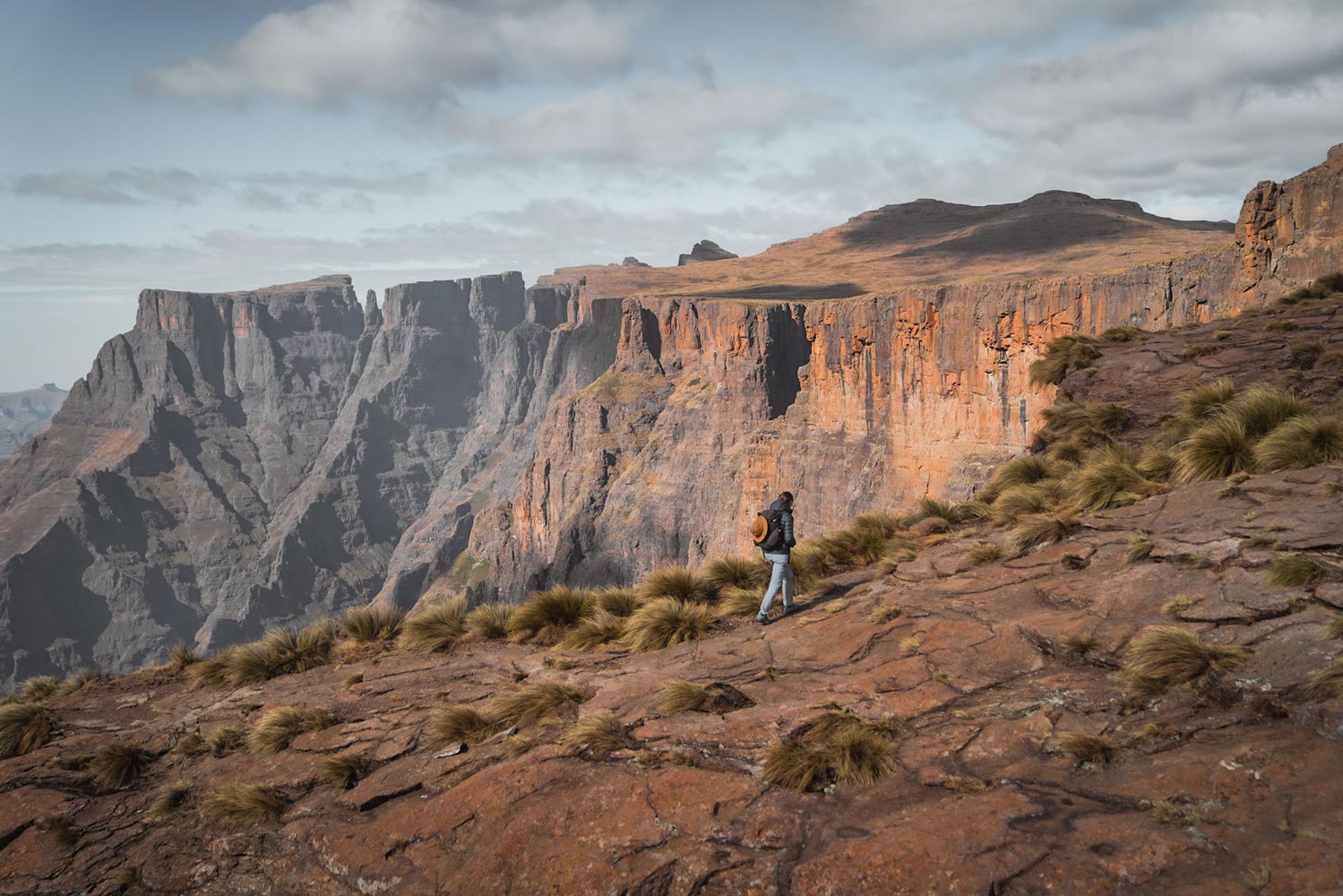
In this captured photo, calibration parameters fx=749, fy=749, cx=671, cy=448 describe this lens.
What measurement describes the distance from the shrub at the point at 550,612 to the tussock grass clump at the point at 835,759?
5.85m

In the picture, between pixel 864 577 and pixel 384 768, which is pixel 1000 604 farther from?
pixel 384 768

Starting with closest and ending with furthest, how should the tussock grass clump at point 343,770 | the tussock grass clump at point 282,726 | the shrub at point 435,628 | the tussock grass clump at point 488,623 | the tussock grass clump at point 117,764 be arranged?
A: the tussock grass clump at point 343,770 → the tussock grass clump at point 117,764 → the tussock grass clump at point 282,726 → the shrub at point 435,628 → the tussock grass clump at point 488,623

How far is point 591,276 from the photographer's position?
153375 mm

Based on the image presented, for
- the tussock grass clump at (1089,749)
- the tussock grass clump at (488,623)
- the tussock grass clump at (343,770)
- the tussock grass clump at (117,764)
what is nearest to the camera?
the tussock grass clump at (1089,749)

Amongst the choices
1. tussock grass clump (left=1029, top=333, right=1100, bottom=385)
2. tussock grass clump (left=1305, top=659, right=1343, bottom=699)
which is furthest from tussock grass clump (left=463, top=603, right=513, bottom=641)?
tussock grass clump (left=1029, top=333, right=1100, bottom=385)

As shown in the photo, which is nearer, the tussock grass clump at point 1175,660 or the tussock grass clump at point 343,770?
the tussock grass clump at point 1175,660

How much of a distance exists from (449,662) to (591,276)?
14833 cm

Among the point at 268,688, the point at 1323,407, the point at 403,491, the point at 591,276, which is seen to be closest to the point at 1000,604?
the point at 1323,407

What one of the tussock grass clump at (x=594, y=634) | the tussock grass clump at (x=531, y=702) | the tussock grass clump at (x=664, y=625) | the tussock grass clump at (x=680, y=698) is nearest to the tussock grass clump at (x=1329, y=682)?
the tussock grass clump at (x=680, y=698)

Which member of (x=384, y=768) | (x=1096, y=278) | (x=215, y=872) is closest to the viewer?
(x=215, y=872)

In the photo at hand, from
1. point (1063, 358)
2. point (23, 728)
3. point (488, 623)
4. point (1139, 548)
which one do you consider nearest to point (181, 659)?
point (23, 728)

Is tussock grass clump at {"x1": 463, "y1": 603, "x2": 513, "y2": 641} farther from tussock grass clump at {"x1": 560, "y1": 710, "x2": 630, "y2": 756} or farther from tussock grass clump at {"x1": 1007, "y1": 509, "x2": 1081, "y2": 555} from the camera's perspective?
tussock grass clump at {"x1": 1007, "y1": 509, "x2": 1081, "y2": 555}

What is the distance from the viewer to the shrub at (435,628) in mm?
11435

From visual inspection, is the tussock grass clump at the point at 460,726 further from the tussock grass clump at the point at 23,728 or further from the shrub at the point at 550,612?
the tussock grass clump at the point at 23,728
